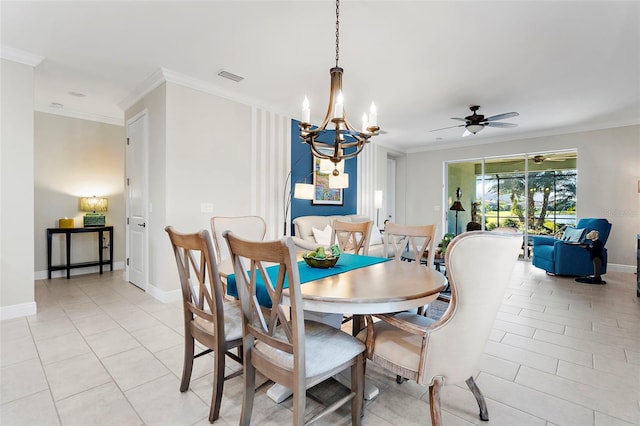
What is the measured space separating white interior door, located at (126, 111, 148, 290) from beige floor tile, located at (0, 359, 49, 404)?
1800 millimetres

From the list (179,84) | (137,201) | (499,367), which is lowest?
(499,367)

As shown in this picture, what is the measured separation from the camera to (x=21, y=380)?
1941 mm

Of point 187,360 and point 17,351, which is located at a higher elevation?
point 187,360

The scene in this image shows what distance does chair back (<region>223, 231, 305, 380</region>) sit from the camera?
3.92 ft

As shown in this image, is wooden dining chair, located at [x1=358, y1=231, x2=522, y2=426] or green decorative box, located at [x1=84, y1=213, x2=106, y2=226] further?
green decorative box, located at [x1=84, y1=213, x2=106, y2=226]

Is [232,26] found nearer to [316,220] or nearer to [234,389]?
[234,389]

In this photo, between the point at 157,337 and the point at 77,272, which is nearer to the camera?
the point at 157,337

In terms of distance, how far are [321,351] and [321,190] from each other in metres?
4.19

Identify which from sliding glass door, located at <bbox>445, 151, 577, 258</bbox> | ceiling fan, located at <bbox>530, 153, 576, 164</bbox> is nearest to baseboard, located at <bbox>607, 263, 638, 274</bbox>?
sliding glass door, located at <bbox>445, 151, 577, 258</bbox>

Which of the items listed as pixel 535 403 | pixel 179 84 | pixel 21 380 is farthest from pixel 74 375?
pixel 179 84

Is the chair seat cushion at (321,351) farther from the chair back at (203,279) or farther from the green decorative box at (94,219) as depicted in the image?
the green decorative box at (94,219)

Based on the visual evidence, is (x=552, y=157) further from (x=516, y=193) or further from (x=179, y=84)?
(x=179, y=84)

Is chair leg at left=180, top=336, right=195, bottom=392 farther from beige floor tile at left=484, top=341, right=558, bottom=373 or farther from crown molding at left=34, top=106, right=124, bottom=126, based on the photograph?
crown molding at left=34, top=106, right=124, bottom=126

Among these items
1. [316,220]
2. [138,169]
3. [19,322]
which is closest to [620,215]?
[316,220]
